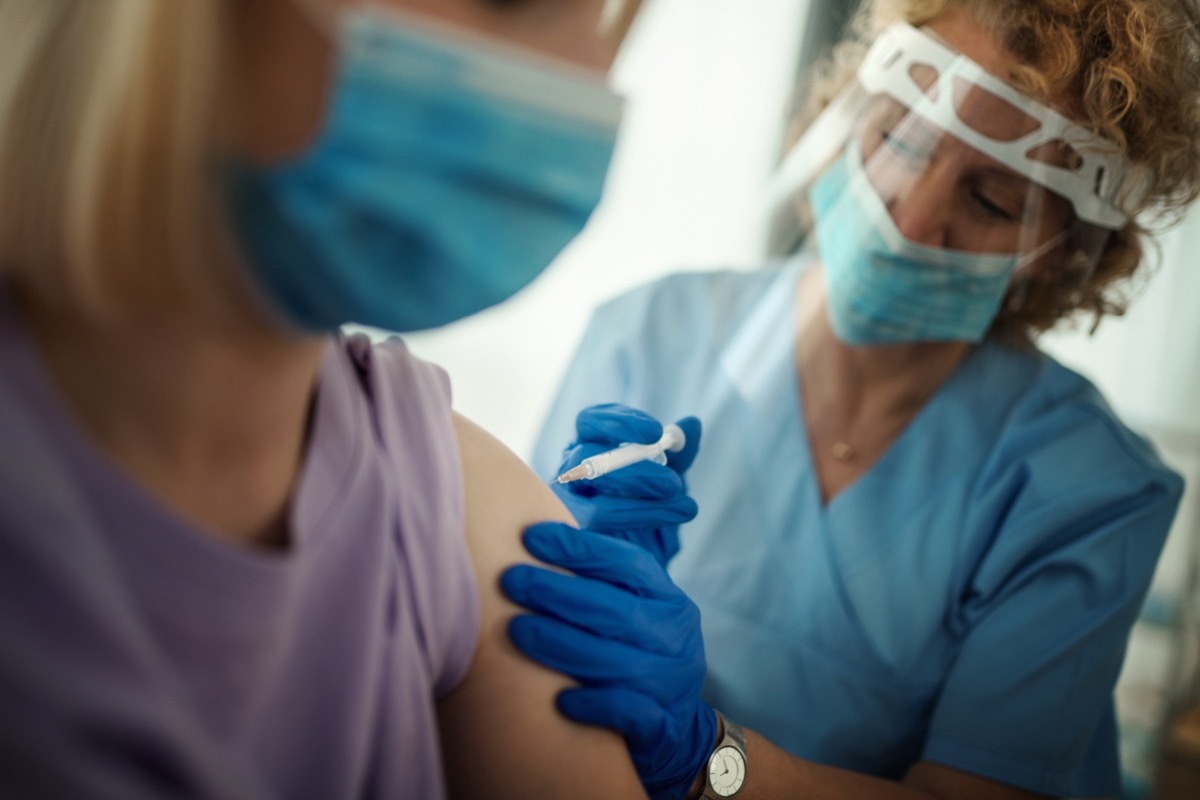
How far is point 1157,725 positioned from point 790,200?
1.29 m

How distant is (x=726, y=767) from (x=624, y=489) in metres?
0.33

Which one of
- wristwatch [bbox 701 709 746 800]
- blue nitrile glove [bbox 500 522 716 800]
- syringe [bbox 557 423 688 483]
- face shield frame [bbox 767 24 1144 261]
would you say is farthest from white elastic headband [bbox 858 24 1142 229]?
wristwatch [bbox 701 709 746 800]

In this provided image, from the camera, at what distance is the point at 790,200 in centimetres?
142

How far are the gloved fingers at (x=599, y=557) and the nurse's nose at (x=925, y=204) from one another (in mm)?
564

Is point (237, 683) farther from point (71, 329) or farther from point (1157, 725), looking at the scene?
point (1157, 725)

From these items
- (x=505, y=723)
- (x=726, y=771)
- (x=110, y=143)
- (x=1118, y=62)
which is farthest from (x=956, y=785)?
(x=110, y=143)

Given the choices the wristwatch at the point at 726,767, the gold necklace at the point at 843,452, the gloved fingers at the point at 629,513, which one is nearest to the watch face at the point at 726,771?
the wristwatch at the point at 726,767

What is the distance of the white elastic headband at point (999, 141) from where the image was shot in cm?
117

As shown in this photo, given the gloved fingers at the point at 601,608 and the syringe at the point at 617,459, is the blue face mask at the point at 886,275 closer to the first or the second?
the syringe at the point at 617,459

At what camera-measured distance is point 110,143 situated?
0.55 meters

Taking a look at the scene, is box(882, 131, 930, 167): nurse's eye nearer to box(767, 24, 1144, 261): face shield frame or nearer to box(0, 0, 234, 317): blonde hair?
box(767, 24, 1144, 261): face shield frame

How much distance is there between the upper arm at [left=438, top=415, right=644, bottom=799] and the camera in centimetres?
83

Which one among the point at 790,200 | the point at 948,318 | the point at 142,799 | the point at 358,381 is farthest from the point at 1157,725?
the point at 142,799

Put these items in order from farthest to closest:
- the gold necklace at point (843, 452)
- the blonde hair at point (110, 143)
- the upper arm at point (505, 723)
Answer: the gold necklace at point (843, 452) < the upper arm at point (505, 723) < the blonde hair at point (110, 143)
